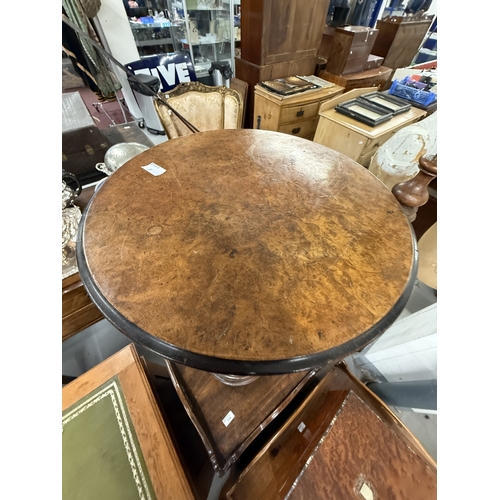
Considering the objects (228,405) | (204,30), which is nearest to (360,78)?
(204,30)

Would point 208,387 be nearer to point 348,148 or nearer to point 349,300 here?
point 349,300

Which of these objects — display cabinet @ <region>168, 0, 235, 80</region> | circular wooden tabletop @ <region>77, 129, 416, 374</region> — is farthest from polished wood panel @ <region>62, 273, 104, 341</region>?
display cabinet @ <region>168, 0, 235, 80</region>

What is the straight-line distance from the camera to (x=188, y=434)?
1.04m

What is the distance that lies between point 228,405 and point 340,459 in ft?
1.39

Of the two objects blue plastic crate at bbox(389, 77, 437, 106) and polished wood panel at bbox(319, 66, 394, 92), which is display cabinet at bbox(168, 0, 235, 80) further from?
blue plastic crate at bbox(389, 77, 437, 106)

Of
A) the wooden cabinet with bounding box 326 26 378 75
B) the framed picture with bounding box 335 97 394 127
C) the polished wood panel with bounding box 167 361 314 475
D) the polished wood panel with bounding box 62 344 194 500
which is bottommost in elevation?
the polished wood panel with bounding box 167 361 314 475

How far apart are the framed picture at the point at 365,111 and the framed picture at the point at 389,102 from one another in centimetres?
5

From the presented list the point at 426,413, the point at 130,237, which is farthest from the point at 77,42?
the point at 426,413

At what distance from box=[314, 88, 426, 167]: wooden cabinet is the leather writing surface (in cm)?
213

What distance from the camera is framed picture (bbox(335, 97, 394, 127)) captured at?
1847 millimetres

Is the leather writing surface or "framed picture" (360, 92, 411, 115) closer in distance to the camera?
the leather writing surface

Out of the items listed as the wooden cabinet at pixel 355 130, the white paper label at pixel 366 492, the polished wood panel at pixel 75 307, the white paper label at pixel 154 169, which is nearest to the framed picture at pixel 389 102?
the wooden cabinet at pixel 355 130

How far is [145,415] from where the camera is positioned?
0.82 meters
